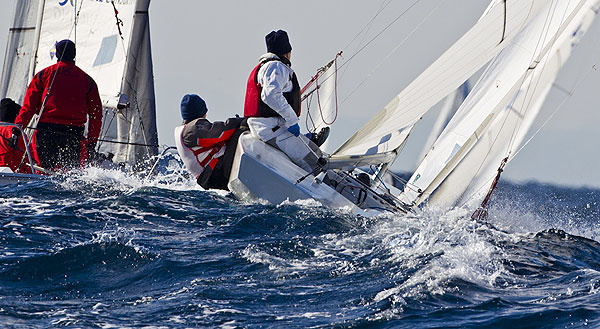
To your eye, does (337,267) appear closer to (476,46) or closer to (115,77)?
(476,46)

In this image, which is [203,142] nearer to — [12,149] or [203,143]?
[203,143]

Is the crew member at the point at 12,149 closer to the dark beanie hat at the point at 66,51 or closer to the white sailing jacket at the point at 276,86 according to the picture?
the dark beanie hat at the point at 66,51

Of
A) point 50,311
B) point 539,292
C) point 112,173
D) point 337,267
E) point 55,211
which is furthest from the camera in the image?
point 112,173

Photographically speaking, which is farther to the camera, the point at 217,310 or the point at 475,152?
the point at 475,152

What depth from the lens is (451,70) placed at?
723 cm

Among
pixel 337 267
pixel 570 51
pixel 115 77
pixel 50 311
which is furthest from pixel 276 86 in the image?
pixel 115 77

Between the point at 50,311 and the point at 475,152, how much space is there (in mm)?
4584

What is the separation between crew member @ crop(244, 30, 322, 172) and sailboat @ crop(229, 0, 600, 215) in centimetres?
15

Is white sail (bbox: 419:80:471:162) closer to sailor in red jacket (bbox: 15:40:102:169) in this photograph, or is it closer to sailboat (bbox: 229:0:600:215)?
sailboat (bbox: 229:0:600:215)

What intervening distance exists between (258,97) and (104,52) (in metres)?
6.76

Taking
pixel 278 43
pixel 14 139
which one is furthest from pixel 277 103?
pixel 14 139

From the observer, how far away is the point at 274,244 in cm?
522

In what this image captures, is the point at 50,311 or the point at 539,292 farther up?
the point at 539,292

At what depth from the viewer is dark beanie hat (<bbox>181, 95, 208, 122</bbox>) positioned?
698 centimetres
